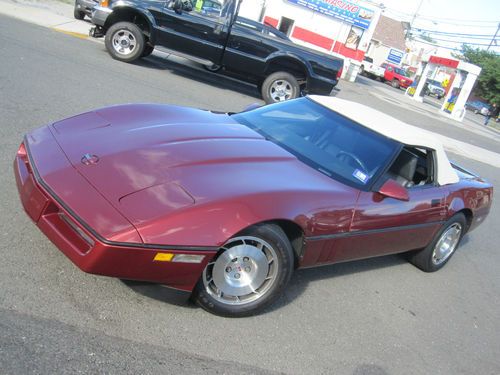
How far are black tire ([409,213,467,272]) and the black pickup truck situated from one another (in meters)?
6.08

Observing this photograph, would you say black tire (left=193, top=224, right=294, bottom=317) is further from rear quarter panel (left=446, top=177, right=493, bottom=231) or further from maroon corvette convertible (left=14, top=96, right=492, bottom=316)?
rear quarter panel (left=446, top=177, right=493, bottom=231)

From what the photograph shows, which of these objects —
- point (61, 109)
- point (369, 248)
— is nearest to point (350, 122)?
point (369, 248)

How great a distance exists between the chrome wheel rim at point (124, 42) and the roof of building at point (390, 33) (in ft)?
160

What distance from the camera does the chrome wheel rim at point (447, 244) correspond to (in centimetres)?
480


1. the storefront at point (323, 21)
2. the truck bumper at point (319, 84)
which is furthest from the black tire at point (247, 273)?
the storefront at point (323, 21)

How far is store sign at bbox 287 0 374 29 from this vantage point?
25.3 meters

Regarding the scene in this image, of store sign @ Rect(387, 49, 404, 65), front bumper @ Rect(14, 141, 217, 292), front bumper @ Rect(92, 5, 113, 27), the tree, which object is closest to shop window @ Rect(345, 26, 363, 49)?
front bumper @ Rect(92, 5, 113, 27)

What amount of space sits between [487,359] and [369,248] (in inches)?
47.7

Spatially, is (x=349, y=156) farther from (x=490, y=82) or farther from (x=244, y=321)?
(x=490, y=82)

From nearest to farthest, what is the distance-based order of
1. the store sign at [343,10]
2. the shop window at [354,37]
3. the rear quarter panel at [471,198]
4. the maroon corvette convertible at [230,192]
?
the maroon corvette convertible at [230,192]
the rear quarter panel at [471,198]
the store sign at [343,10]
the shop window at [354,37]

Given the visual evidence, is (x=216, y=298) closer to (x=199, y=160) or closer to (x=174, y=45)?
(x=199, y=160)

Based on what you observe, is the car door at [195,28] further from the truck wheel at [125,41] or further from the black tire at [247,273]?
the black tire at [247,273]

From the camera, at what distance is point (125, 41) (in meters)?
9.85

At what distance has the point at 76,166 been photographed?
2.90 m
